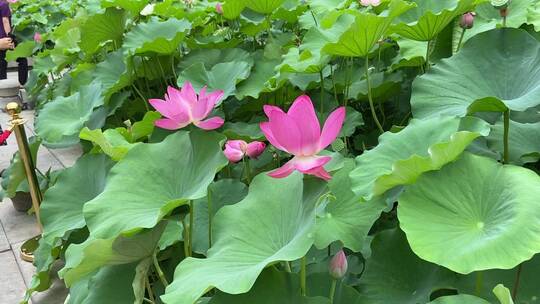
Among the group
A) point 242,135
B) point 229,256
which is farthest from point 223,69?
point 229,256

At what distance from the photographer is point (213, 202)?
103cm

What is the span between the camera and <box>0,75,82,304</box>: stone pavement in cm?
186

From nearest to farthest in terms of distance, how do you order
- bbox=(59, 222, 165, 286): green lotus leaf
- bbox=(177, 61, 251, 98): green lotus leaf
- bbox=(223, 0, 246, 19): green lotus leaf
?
1. bbox=(59, 222, 165, 286): green lotus leaf
2. bbox=(177, 61, 251, 98): green lotus leaf
3. bbox=(223, 0, 246, 19): green lotus leaf

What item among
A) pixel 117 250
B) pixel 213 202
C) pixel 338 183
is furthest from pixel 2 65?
pixel 338 183

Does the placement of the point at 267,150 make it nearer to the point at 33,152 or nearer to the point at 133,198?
the point at 133,198

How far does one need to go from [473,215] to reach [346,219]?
0.18 metres

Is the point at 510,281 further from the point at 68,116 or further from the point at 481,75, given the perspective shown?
the point at 68,116

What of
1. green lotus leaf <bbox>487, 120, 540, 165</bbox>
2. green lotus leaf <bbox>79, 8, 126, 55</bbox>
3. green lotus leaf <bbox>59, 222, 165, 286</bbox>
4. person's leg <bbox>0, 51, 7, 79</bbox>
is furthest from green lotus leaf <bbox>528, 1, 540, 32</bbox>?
person's leg <bbox>0, 51, 7, 79</bbox>

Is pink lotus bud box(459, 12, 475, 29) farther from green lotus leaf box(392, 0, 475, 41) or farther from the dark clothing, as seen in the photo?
the dark clothing

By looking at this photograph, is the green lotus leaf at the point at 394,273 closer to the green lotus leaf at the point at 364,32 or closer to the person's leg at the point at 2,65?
the green lotus leaf at the point at 364,32

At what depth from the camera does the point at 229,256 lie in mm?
737

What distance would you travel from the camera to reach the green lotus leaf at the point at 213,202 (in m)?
0.98

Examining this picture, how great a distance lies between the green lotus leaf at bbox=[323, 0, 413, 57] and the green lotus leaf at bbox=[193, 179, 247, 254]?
0.28 meters

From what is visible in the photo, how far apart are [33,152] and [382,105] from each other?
134 cm
